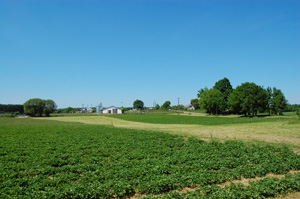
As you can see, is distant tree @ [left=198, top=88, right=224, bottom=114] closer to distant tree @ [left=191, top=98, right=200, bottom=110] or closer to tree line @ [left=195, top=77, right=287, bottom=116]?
tree line @ [left=195, top=77, right=287, bottom=116]

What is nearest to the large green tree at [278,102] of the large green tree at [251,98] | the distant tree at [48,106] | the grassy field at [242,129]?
the large green tree at [251,98]

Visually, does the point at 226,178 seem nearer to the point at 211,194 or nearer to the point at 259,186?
the point at 259,186

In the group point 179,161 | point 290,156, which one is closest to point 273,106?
point 290,156

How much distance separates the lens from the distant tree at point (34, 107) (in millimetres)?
105875

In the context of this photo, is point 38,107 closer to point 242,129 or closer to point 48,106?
point 48,106

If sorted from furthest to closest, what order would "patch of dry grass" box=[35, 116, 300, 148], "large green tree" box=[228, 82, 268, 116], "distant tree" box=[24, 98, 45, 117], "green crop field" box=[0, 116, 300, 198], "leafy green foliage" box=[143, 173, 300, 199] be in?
"distant tree" box=[24, 98, 45, 117] < "large green tree" box=[228, 82, 268, 116] < "patch of dry grass" box=[35, 116, 300, 148] < "green crop field" box=[0, 116, 300, 198] < "leafy green foliage" box=[143, 173, 300, 199]

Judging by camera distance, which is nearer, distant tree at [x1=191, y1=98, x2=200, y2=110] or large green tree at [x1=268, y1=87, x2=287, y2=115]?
large green tree at [x1=268, y1=87, x2=287, y2=115]

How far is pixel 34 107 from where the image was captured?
351 feet

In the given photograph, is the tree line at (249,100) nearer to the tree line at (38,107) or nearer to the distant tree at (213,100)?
Result: the distant tree at (213,100)

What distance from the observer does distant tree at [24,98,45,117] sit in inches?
4168

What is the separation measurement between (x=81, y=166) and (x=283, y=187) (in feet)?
32.7

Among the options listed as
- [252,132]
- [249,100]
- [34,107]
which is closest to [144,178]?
[252,132]

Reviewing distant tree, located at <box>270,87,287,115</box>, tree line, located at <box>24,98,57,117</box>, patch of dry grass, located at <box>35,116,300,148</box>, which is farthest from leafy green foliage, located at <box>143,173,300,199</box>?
tree line, located at <box>24,98,57,117</box>

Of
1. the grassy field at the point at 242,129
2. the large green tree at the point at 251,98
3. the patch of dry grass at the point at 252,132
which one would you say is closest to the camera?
the patch of dry grass at the point at 252,132
